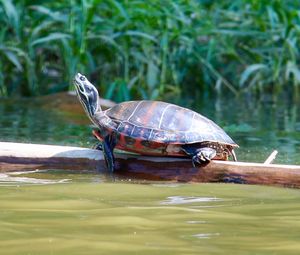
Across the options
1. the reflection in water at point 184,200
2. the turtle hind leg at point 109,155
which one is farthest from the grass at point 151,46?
the reflection in water at point 184,200

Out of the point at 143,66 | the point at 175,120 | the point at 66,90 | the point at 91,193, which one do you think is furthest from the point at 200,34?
the point at 91,193

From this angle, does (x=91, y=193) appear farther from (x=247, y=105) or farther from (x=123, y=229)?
(x=247, y=105)

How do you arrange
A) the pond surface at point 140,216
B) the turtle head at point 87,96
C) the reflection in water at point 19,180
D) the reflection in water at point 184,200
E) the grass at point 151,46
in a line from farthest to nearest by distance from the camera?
the grass at point 151,46 → the turtle head at point 87,96 → the reflection in water at point 19,180 → the reflection in water at point 184,200 → the pond surface at point 140,216

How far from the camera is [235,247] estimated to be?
2947mm

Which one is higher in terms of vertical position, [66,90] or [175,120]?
[175,120]

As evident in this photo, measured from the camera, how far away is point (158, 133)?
15.4ft

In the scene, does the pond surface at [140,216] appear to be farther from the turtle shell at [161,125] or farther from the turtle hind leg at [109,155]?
the turtle shell at [161,125]

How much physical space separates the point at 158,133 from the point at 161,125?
0.06m

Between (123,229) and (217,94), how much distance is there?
783 centimetres

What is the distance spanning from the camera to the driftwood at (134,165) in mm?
4379

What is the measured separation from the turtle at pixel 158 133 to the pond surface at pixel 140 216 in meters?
0.23

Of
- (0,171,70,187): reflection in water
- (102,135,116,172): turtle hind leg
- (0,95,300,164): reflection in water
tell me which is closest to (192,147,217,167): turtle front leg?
(102,135,116,172): turtle hind leg

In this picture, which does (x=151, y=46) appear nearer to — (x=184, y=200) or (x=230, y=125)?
(x=230, y=125)

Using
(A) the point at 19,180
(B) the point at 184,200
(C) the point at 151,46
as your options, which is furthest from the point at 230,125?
(B) the point at 184,200
